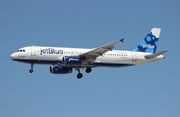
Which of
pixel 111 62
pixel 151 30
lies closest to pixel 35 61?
pixel 111 62

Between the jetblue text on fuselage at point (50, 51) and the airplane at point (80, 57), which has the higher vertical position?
the jetblue text on fuselage at point (50, 51)

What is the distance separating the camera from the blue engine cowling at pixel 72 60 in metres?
56.3

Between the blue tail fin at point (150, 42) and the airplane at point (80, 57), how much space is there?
924mm

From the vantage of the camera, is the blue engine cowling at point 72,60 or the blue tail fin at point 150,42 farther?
the blue tail fin at point 150,42

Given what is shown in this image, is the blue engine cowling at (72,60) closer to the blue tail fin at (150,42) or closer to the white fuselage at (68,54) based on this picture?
the white fuselage at (68,54)

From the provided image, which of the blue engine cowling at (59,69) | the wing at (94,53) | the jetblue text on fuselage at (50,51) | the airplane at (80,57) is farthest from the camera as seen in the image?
the blue engine cowling at (59,69)

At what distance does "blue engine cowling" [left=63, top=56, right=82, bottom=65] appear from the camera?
56.3 m

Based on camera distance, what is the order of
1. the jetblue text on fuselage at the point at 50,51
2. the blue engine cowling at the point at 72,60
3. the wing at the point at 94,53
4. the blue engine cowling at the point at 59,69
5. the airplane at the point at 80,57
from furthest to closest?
the blue engine cowling at the point at 59,69, the jetblue text on fuselage at the point at 50,51, the airplane at the point at 80,57, the blue engine cowling at the point at 72,60, the wing at the point at 94,53

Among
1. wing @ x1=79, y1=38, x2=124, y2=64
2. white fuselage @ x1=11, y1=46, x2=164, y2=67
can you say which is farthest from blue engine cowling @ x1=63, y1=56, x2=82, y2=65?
white fuselage @ x1=11, y1=46, x2=164, y2=67

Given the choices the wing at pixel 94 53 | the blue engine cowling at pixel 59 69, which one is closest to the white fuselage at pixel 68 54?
the wing at pixel 94 53

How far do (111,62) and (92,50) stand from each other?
5.38 metres

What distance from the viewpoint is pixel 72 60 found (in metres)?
56.6

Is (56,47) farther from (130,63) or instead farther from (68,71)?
(130,63)

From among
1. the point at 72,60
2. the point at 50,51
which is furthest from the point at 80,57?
the point at 50,51
